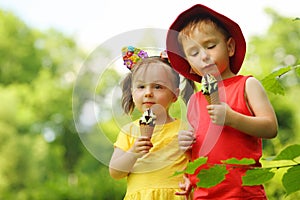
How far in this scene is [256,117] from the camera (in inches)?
60.2

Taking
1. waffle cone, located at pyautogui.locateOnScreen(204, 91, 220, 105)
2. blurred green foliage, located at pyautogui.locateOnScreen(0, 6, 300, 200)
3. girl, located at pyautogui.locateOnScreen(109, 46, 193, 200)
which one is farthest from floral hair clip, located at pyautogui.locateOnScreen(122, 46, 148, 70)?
blurred green foliage, located at pyautogui.locateOnScreen(0, 6, 300, 200)

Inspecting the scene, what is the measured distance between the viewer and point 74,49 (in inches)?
918

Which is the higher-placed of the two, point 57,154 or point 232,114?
point 57,154

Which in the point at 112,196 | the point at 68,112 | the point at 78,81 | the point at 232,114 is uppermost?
the point at 68,112

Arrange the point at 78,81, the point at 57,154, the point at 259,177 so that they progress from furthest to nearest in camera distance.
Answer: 1. the point at 57,154
2. the point at 78,81
3. the point at 259,177

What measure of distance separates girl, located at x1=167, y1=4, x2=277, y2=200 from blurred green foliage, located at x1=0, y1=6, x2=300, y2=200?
24.4ft

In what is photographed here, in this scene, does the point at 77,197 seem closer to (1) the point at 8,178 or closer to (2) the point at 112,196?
(2) the point at 112,196

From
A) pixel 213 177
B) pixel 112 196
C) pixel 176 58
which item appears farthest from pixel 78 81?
pixel 112 196

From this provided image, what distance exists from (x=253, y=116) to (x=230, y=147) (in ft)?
0.29

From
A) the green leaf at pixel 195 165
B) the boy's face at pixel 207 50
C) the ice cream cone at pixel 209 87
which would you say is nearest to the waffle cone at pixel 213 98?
the ice cream cone at pixel 209 87

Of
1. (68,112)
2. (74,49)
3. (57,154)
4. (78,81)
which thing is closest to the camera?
(78,81)

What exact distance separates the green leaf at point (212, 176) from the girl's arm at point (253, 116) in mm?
502

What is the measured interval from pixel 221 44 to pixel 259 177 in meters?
0.73

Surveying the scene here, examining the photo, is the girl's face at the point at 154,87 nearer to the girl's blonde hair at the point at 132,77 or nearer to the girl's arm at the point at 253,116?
the girl's blonde hair at the point at 132,77
